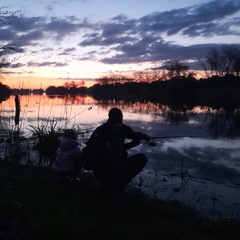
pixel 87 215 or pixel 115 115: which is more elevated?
pixel 115 115

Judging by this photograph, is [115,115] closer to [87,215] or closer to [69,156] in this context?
[69,156]

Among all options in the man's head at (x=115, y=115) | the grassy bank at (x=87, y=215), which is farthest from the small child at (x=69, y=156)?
the man's head at (x=115, y=115)

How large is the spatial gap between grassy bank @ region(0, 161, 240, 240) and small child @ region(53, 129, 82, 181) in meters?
0.34

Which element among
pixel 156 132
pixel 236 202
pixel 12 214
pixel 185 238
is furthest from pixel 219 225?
pixel 156 132

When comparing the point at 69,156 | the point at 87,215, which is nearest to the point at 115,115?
the point at 69,156

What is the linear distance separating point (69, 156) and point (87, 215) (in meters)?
2.04

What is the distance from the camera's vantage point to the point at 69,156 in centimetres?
717

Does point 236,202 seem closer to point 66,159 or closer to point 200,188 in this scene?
point 200,188

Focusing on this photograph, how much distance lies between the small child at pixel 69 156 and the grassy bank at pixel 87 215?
0.34 m

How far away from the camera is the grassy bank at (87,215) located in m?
4.39

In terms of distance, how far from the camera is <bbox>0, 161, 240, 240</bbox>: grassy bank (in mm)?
4387

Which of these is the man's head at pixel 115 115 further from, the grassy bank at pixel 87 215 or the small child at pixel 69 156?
the grassy bank at pixel 87 215

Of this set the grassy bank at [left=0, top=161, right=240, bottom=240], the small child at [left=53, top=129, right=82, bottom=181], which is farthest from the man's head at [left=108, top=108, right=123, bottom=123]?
the grassy bank at [left=0, top=161, right=240, bottom=240]

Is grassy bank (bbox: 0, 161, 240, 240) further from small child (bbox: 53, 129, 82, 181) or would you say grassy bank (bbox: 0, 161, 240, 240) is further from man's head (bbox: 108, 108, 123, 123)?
man's head (bbox: 108, 108, 123, 123)
